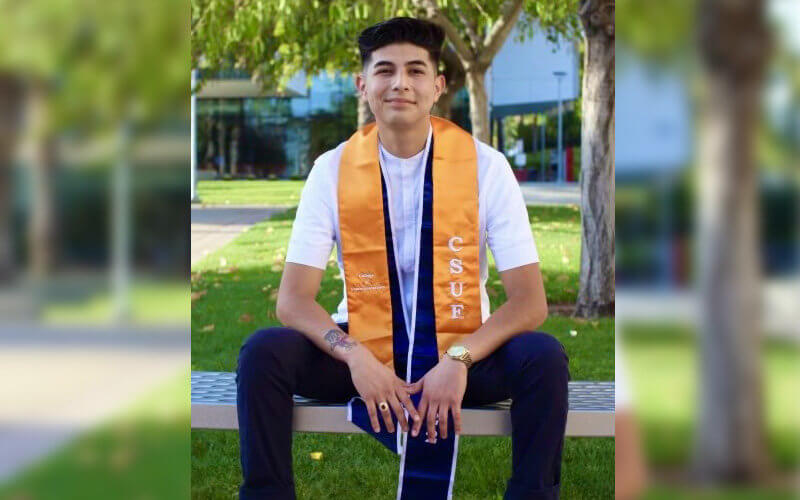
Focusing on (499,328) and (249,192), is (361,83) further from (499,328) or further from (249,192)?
(249,192)

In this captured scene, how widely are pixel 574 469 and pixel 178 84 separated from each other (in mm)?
3449

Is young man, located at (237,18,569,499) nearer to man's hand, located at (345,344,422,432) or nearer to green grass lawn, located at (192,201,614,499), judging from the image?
man's hand, located at (345,344,422,432)

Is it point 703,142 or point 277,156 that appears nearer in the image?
point 703,142

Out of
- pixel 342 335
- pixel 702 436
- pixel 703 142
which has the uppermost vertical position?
pixel 703 142

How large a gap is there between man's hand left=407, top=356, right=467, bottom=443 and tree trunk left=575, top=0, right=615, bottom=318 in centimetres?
379

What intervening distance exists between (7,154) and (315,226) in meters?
2.20

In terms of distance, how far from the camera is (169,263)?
1003 millimetres

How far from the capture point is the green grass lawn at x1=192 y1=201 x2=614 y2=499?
3990mm

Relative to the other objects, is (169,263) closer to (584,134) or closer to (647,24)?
(647,24)

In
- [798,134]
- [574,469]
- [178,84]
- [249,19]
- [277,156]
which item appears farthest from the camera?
[277,156]

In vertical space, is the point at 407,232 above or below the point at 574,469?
above

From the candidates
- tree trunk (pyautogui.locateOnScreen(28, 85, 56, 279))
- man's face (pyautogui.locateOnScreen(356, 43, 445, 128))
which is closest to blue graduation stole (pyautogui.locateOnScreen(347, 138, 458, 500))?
man's face (pyautogui.locateOnScreen(356, 43, 445, 128))

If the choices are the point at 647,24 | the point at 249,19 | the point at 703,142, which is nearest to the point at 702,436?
the point at 703,142

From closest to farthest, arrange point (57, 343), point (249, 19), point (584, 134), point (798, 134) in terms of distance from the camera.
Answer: point (798, 134) < point (57, 343) < point (584, 134) < point (249, 19)
